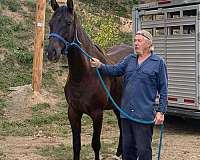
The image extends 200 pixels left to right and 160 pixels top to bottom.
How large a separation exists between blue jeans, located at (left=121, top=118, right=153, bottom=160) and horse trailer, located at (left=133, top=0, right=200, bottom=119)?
4.20 metres

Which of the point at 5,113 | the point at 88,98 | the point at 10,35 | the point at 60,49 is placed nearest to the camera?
the point at 60,49

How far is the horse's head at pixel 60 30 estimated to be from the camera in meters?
5.32

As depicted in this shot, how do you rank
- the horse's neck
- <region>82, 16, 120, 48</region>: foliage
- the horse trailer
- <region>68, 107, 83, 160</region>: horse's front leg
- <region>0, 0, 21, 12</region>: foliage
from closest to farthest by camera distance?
the horse's neck
<region>68, 107, 83, 160</region>: horse's front leg
the horse trailer
<region>82, 16, 120, 48</region>: foliage
<region>0, 0, 21, 12</region>: foliage

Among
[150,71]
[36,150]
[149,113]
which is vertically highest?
[150,71]

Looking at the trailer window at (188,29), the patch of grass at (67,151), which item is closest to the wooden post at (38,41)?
the patch of grass at (67,151)

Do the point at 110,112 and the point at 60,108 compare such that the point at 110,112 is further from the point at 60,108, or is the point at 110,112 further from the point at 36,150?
the point at 36,150

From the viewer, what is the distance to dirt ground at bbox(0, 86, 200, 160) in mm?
7195

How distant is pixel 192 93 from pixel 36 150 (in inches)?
134

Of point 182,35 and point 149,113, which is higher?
point 182,35

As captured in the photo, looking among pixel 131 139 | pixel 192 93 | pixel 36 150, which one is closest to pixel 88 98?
pixel 131 139

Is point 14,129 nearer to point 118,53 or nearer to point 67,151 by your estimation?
point 67,151

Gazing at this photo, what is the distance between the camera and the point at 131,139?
4.80 metres

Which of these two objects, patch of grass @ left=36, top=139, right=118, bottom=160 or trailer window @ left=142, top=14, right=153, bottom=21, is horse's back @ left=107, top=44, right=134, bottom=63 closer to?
patch of grass @ left=36, top=139, right=118, bottom=160

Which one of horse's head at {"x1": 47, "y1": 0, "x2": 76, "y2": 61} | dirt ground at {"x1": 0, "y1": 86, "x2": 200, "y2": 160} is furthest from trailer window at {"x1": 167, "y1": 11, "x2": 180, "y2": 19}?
horse's head at {"x1": 47, "y1": 0, "x2": 76, "y2": 61}
